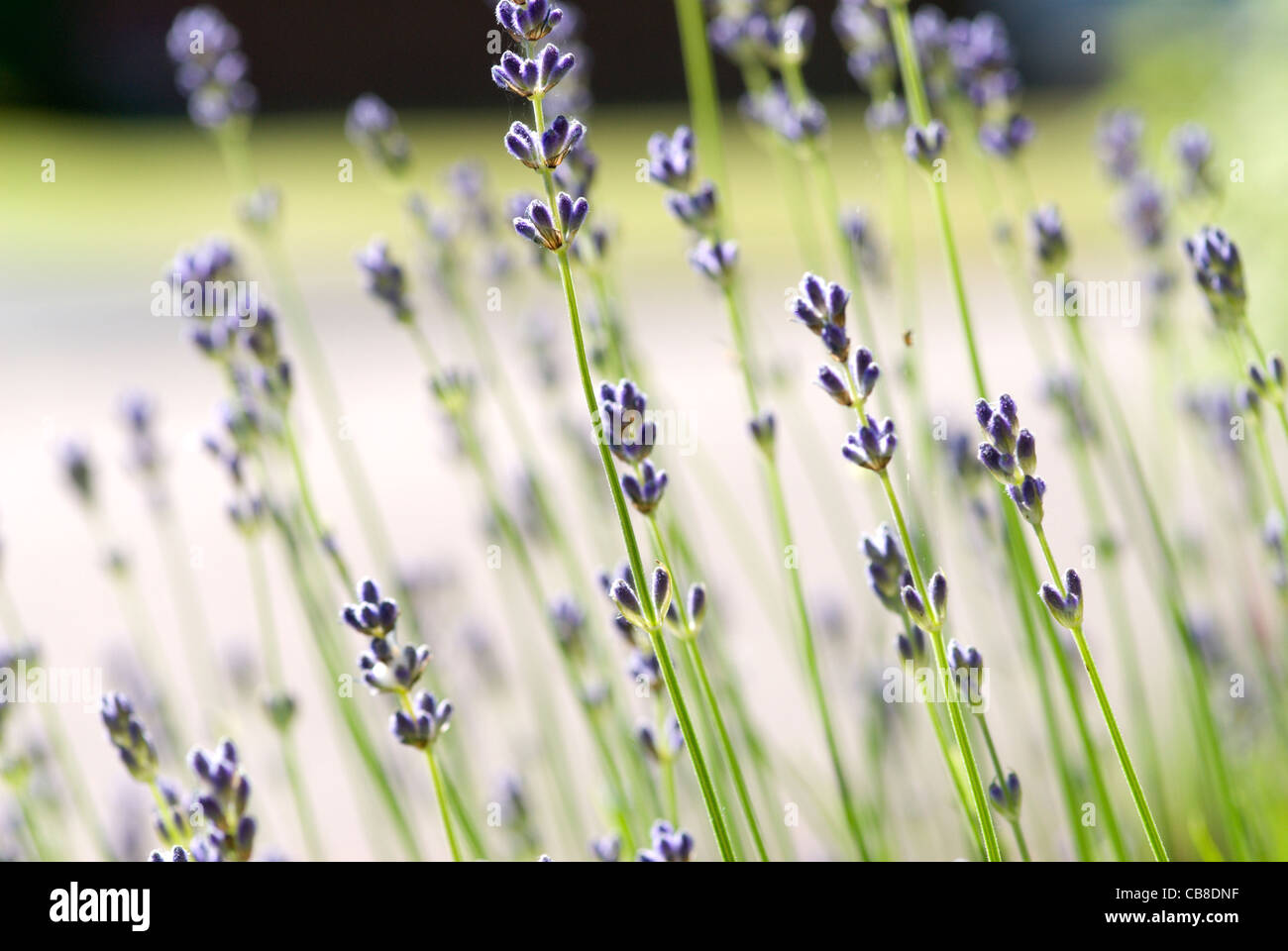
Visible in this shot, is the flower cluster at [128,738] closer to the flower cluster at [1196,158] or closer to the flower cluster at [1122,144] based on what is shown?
the flower cluster at [1196,158]

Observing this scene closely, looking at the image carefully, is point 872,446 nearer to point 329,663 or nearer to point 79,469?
point 329,663

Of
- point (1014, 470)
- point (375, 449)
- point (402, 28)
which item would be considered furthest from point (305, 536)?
point (402, 28)

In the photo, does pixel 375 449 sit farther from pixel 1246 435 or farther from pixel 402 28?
pixel 402 28

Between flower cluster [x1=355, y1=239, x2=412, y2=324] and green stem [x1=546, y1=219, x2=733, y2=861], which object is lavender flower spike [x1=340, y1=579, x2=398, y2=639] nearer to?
green stem [x1=546, y1=219, x2=733, y2=861]

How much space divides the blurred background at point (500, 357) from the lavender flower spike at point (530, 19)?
2.8 inches

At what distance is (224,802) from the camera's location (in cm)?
79

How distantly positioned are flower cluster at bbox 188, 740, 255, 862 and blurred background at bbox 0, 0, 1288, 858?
0.46 m

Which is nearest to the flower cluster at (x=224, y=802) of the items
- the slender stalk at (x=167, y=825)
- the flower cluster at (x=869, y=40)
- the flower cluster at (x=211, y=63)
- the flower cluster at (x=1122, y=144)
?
the slender stalk at (x=167, y=825)

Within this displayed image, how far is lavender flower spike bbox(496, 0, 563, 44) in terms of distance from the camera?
2.53 ft

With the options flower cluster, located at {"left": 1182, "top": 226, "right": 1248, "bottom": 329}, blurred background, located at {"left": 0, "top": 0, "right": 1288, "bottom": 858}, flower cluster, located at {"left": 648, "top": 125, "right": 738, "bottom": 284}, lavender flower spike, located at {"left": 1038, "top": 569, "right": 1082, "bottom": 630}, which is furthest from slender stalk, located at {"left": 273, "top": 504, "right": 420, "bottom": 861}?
flower cluster, located at {"left": 1182, "top": 226, "right": 1248, "bottom": 329}

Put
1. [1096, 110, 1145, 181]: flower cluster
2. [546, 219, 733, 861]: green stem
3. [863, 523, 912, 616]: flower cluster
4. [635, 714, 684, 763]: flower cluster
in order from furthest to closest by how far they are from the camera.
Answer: [1096, 110, 1145, 181]: flower cluster → [635, 714, 684, 763]: flower cluster → [863, 523, 912, 616]: flower cluster → [546, 219, 733, 861]: green stem

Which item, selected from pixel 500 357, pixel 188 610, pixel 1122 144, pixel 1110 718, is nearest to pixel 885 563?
pixel 1110 718

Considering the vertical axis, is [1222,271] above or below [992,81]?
below

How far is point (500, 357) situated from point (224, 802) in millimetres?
5192
